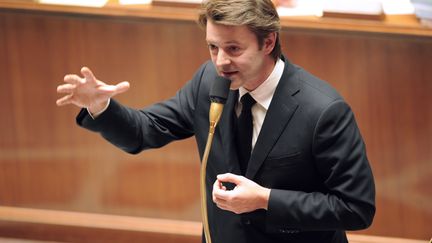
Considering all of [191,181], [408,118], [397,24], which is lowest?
[191,181]

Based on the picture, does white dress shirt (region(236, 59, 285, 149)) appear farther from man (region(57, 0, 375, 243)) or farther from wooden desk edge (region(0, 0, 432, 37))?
wooden desk edge (region(0, 0, 432, 37))

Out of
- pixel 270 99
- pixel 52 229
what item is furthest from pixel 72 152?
pixel 270 99

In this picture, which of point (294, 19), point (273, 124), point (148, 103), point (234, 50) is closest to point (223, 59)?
point (234, 50)

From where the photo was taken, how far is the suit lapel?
1.38 meters

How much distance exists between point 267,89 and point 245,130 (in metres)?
0.08

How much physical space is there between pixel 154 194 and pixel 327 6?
75 centimetres

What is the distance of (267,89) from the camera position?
1410mm

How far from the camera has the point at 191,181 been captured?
2.47m

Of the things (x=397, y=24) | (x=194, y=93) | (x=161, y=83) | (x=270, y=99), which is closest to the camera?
(x=270, y=99)

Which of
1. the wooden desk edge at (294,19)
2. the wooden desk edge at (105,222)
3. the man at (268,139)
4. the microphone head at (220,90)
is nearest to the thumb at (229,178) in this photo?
the man at (268,139)

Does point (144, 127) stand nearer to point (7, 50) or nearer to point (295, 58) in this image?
point (295, 58)

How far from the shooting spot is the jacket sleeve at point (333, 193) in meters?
1.33

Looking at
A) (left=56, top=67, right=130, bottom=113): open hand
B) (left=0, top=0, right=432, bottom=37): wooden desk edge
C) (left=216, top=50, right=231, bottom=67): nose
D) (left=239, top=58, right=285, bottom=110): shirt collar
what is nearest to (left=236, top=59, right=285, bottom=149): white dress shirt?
(left=239, top=58, right=285, bottom=110): shirt collar

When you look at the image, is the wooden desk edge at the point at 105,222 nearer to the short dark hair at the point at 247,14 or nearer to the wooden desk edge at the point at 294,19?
the wooden desk edge at the point at 294,19
